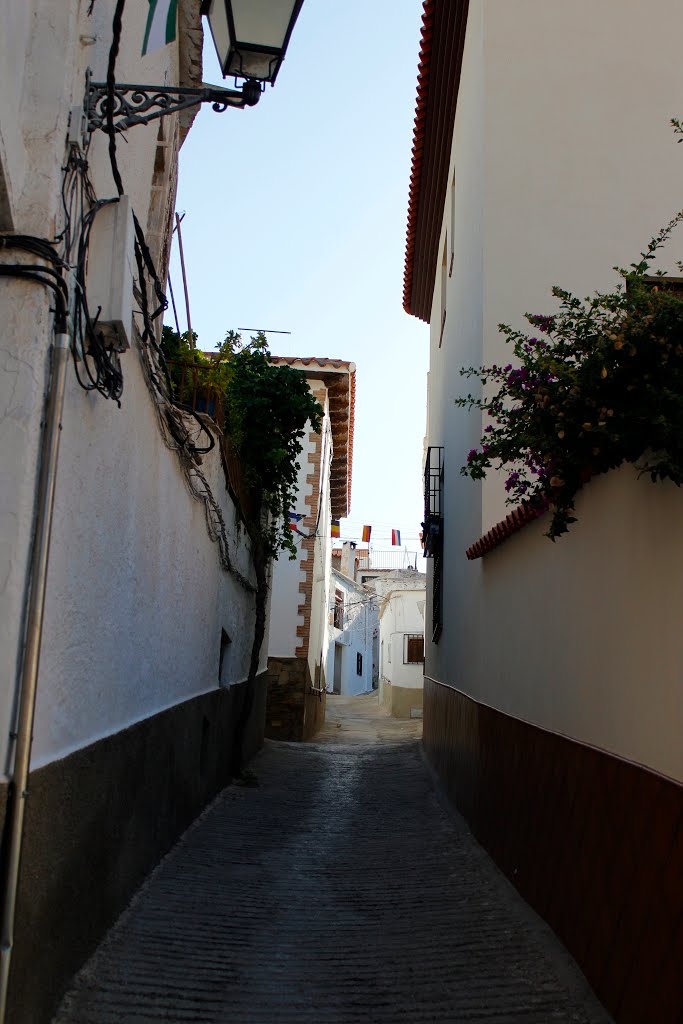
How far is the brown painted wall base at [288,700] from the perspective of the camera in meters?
17.8

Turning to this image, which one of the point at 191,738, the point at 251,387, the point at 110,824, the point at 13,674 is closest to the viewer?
the point at 13,674

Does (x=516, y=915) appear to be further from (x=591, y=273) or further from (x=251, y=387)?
(x=251, y=387)

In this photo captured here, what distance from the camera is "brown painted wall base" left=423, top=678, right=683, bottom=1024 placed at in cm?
361

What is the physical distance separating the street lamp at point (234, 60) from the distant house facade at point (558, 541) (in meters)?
2.45

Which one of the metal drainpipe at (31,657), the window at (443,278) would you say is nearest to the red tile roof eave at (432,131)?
the window at (443,278)

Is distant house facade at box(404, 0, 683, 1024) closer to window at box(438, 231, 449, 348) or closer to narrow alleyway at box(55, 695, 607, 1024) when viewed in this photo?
window at box(438, 231, 449, 348)

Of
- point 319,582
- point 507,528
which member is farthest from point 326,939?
point 319,582

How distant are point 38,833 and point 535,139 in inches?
346

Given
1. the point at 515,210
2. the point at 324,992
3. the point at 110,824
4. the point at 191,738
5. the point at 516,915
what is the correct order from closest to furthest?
the point at 324,992 → the point at 110,824 → the point at 516,915 → the point at 191,738 → the point at 515,210

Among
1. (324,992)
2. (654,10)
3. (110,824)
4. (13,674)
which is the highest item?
(654,10)

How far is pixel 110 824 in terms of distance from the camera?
509 cm

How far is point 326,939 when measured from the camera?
5.41 metres

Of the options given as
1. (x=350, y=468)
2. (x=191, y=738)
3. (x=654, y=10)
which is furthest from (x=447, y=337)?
(x=350, y=468)

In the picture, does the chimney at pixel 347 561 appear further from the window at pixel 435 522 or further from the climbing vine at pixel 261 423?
the climbing vine at pixel 261 423
